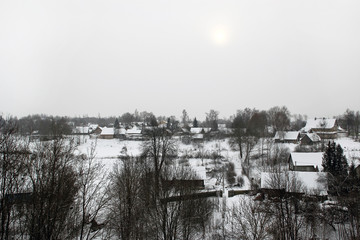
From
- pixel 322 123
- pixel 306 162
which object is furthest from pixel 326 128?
pixel 306 162

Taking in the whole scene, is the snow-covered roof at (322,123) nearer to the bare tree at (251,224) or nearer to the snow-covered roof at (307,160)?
the snow-covered roof at (307,160)

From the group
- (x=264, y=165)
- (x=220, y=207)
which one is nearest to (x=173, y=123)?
(x=264, y=165)

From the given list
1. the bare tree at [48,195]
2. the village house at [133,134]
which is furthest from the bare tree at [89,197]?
the village house at [133,134]

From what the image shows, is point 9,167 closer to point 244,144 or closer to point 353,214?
point 353,214

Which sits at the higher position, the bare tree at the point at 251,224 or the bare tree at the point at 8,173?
the bare tree at the point at 8,173

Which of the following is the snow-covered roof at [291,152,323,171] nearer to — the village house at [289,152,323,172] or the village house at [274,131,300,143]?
the village house at [289,152,323,172]

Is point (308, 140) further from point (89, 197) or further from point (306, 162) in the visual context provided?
point (89, 197)

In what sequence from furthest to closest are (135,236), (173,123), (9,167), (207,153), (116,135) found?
(173,123)
(116,135)
(207,153)
(135,236)
(9,167)

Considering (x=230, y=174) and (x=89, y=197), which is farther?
(x=230, y=174)

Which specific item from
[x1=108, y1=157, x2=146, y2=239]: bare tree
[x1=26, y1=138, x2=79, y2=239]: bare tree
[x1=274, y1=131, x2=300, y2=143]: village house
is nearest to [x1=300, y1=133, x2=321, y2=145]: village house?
[x1=274, y1=131, x2=300, y2=143]: village house

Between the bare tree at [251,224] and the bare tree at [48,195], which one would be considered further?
the bare tree at [251,224]

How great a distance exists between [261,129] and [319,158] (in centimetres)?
2744

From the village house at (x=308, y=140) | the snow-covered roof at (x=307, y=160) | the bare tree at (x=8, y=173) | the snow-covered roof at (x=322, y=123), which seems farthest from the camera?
the snow-covered roof at (x=322, y=123)

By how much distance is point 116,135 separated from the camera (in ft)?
229
